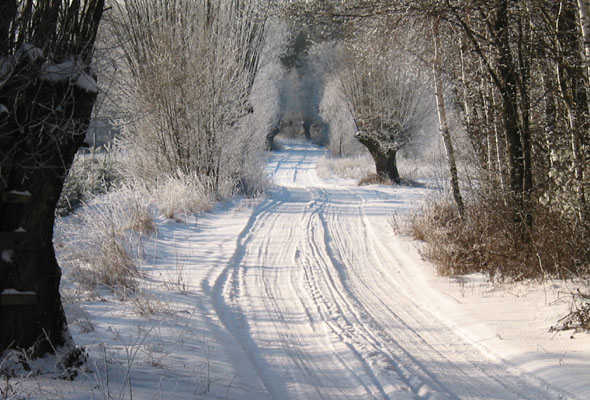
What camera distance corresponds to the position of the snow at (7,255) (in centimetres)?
294

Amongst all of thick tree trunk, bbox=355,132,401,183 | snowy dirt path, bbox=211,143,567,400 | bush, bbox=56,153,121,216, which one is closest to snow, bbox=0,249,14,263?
snowy dirt path, bbox=211,143,567,400

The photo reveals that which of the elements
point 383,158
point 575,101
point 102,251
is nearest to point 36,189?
point 102,251

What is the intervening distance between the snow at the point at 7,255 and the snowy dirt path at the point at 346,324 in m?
1.91

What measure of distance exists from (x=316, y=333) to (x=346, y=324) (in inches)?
14.4

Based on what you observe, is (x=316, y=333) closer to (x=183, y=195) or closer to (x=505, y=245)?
(x=505, y=245)

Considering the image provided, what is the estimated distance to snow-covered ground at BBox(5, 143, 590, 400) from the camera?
11.5 feet

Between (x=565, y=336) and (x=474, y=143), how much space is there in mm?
4442

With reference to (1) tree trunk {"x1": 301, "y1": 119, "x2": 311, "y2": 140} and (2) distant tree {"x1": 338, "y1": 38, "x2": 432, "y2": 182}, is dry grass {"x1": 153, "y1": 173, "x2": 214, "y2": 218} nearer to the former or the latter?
(2) distant tree {"x1": 338, "y1": 38, "x2": 432, "y2": 182}

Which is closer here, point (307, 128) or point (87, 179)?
point (87, 179)

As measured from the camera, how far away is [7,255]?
116 inches

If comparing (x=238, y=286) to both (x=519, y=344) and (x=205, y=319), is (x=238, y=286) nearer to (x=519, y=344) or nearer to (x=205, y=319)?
(x=205, y=319)

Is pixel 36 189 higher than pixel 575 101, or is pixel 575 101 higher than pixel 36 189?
pixel 575 101

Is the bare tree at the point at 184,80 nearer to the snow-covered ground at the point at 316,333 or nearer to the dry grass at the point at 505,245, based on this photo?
the snow-covered ground at the point at 316,333

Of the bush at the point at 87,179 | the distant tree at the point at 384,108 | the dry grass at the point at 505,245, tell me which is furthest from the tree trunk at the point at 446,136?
the distant tree at the point at 384,108
